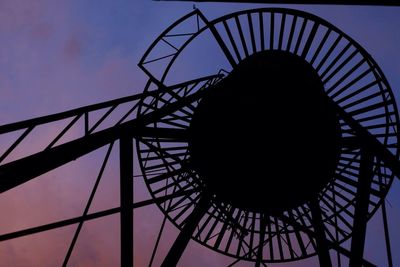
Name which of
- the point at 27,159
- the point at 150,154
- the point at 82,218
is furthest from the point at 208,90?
the point at 27,159

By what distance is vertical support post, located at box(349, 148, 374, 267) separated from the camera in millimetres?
7238

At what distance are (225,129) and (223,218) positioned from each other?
403cm

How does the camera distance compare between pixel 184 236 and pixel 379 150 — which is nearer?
pixel 379 150

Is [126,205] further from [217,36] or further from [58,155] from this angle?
[217,36]

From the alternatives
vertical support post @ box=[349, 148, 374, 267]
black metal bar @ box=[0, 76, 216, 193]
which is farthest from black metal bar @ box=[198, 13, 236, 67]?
vertical support post @ box=[349, 148, 374, 267]

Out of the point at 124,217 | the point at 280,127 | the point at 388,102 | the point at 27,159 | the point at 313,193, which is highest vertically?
the point at 388,102

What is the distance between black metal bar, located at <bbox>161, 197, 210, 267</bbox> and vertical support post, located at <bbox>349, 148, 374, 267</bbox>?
13.1 feet

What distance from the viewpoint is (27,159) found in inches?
208

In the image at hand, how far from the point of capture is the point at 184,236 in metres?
10.1

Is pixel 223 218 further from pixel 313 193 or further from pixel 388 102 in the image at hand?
pixel 388 102

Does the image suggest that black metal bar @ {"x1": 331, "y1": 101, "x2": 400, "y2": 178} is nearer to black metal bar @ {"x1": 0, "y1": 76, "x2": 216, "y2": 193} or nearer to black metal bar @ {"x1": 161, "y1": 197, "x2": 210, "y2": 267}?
black metal bar @ {"x1": 0, "y1": 76, "x2": 216, "y2": 193}

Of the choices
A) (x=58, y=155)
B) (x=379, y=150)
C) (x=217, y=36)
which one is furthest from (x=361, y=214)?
(x=58, y=155)

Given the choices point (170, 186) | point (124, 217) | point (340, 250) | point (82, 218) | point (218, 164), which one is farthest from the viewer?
point (170, 186)

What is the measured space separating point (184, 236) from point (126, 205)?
452 cm
